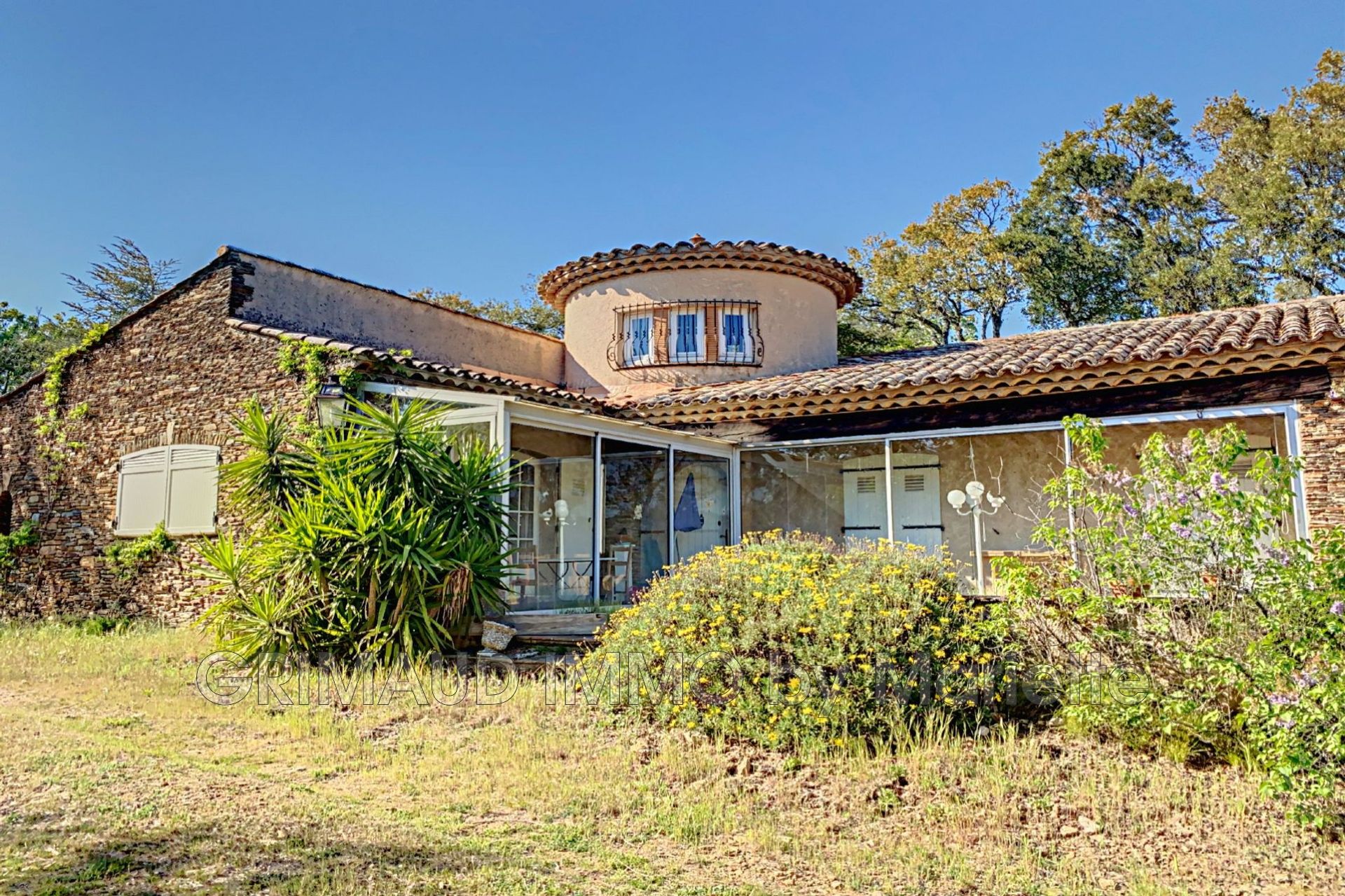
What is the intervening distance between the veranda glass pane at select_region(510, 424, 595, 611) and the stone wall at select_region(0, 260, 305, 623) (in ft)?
10.4

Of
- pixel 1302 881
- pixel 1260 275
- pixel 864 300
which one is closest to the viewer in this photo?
pixel 1302 881

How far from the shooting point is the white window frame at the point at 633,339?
15.9 metres

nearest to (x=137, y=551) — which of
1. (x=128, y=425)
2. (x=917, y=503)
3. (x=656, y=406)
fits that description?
(x=128, y=425)

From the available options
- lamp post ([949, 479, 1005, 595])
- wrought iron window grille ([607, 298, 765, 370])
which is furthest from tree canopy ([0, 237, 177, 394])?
lamp post ([949, 479, 1005, 595])

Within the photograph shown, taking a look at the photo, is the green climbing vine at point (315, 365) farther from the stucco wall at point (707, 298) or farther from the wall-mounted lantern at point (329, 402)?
the stucco wall at point (707, 298)

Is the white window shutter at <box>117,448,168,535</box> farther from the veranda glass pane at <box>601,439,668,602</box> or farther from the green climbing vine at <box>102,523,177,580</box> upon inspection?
the veranda glass pane at <box>601,439,668,602</box>

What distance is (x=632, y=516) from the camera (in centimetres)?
1263

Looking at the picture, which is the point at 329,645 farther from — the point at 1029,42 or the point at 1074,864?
the point at 1029,42

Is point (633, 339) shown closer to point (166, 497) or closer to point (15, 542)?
point (166, 497)

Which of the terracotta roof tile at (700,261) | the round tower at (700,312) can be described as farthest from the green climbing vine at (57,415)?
the round tower at (700,312)

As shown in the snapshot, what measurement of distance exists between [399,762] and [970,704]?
3.96 meters

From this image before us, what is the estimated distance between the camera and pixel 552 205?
19.5 meters

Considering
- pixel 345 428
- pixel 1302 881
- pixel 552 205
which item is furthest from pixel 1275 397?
pixel 552 205

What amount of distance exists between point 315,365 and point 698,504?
5.49 metres
